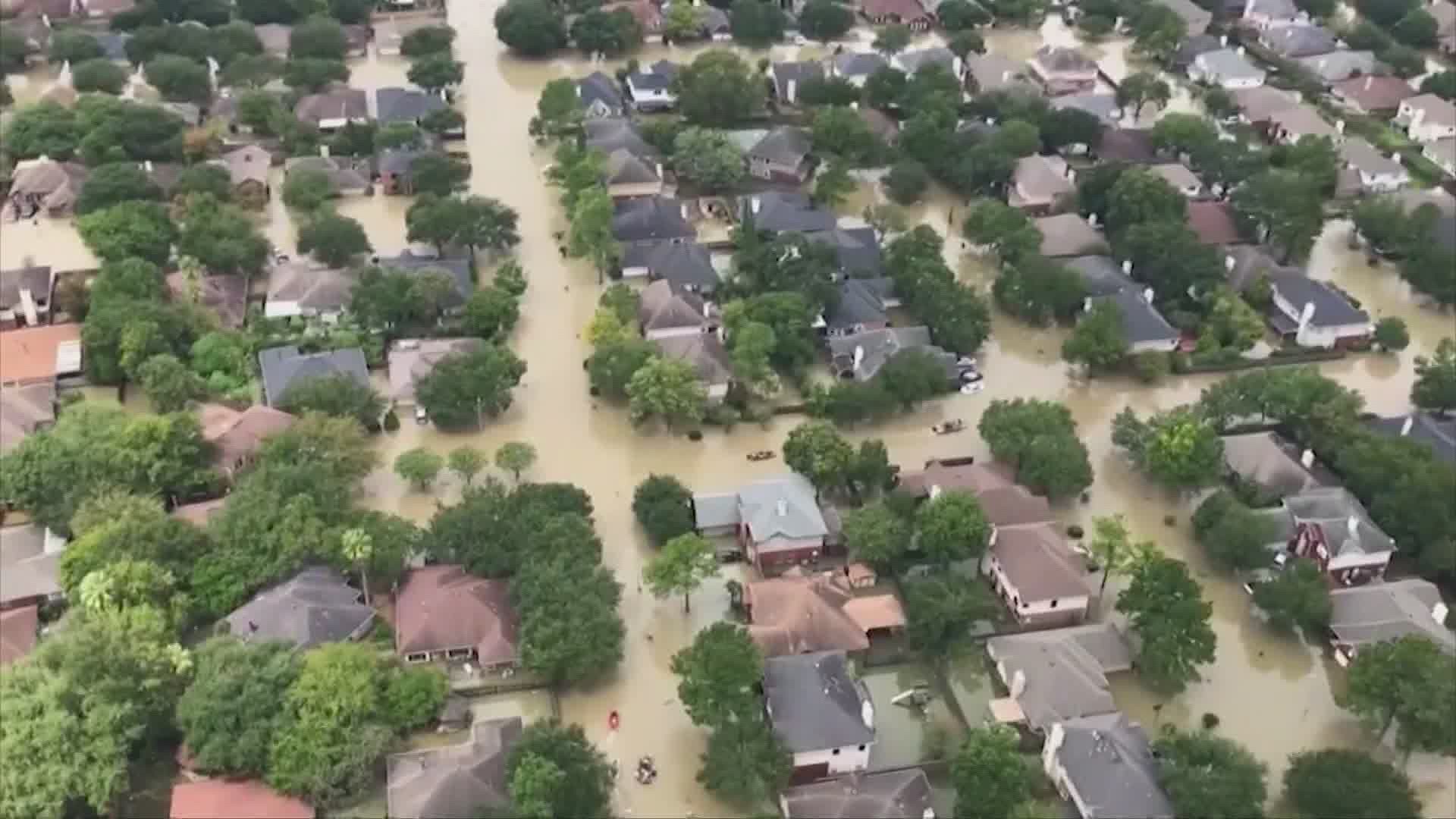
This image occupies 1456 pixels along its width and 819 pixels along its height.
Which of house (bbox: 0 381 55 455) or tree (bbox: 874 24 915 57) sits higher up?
tree (bbox: 874 24 915 57)

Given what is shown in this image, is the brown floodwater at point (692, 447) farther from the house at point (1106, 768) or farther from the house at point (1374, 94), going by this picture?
the house at point (1374, 94)

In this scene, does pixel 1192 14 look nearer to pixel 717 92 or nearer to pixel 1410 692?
pixel 717 92

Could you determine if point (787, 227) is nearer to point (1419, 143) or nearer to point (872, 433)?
point (872, 433)

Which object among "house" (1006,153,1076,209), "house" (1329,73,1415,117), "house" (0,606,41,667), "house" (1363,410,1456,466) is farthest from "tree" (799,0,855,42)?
"house" (0,606,41,667)

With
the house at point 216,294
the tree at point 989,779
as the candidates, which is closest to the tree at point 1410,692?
the tree at point 989,779

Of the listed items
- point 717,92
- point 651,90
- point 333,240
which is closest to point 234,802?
point 333,240

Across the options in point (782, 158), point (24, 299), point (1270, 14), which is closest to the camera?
point (24, 299)

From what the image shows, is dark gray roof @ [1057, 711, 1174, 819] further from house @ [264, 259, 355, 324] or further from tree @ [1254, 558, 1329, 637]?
house @ [264, 259, 355, 324]
